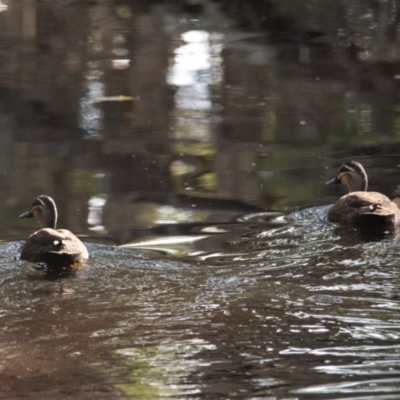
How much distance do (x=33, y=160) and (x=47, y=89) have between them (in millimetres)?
4906

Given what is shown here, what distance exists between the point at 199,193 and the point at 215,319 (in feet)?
15.3

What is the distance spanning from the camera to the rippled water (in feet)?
20.0

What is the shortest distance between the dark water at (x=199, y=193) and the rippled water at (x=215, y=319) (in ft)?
0.08

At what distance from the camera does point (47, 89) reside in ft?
60.6

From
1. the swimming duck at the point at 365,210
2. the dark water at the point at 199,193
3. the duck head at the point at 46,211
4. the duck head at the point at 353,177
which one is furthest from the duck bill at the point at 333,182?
the duck head at the point at 46,211

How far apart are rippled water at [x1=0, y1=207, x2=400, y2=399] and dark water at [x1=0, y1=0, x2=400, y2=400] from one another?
0.02m

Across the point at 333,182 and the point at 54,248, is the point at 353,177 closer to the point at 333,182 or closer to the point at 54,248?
the point at 333,182

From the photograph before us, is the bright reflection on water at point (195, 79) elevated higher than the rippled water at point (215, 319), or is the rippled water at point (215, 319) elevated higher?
the bright reflection on water at point (195, 79)

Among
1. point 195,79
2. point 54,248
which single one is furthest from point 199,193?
point 195,79

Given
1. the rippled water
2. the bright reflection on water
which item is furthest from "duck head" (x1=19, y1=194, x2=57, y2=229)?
the bright reflection on water

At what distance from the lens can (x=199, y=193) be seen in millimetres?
12039

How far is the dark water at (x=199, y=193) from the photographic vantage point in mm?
6531

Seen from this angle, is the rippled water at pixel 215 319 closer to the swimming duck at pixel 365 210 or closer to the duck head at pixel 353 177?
the swimming duck at pixel 365 210

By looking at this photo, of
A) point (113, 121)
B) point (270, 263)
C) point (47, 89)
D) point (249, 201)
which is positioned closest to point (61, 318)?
point (270, 263)
